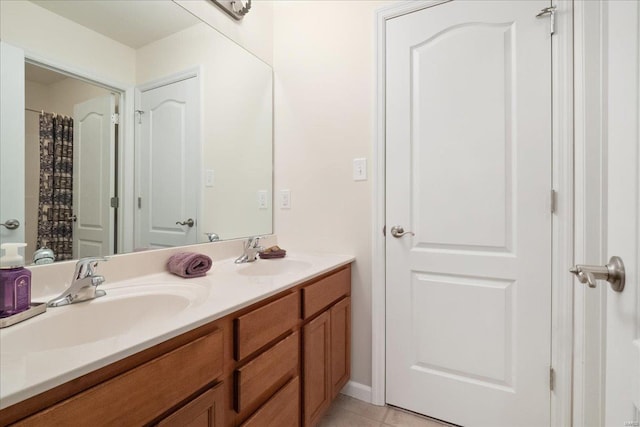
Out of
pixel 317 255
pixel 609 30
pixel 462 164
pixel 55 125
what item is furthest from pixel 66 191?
pixel 462 164

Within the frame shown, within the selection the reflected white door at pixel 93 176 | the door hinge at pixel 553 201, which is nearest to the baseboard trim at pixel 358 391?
the door hinge at pixel 553 201

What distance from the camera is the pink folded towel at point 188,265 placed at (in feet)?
3.85

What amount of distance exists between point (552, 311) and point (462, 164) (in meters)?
0.74

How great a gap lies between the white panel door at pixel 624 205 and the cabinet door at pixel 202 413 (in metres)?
0.85

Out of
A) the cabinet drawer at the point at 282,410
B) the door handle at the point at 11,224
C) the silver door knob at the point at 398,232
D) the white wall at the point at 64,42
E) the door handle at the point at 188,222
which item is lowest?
the cabinet drawer at the point at 282,410

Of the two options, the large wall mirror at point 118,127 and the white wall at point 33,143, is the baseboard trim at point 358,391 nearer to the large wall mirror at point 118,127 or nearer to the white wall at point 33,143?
the large wall mirror at point 118,127

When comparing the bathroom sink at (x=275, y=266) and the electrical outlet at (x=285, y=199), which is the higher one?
the electrical outlet at (x=285, y=199)

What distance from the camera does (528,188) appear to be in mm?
1300

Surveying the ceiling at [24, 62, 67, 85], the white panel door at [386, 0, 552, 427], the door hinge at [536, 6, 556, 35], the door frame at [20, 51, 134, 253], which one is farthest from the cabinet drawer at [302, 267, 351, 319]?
the door hinge at [536, 6, 556, 35]

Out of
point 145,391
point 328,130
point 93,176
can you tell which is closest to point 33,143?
point 93,176

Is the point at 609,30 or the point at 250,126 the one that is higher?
the point at 250,126

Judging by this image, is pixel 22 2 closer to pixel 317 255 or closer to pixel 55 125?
pixel 55 125

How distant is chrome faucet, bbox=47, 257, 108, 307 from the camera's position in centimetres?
84

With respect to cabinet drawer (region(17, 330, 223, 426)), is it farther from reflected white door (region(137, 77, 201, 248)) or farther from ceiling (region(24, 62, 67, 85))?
ceiling (region(24, 62, 67, 85))
